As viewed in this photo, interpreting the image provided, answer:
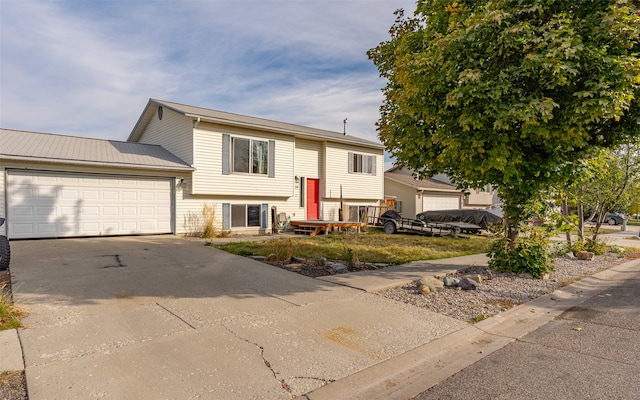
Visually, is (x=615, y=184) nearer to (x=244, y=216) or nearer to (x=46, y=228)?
(x=244, y=216)

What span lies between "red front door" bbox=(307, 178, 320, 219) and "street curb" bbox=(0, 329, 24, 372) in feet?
49.4

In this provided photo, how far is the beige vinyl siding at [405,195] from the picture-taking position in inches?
1006

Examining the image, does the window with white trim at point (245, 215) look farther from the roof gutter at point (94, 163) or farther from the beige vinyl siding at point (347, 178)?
the beige vinyl siding at point (347, 178)

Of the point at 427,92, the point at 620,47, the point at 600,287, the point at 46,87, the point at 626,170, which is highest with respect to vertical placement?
the point at 46,87

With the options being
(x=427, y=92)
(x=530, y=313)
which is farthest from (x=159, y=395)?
(x=427, y=92)

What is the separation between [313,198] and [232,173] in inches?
199

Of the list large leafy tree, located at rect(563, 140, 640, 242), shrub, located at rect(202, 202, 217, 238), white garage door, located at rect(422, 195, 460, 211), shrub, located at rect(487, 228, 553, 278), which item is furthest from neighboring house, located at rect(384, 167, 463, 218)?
shrub, located at rect(487, 228, 553, 278)

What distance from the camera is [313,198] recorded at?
1898 cm

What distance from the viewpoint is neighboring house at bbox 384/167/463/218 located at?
83.9 ft

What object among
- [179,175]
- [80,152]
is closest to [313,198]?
[179,175]

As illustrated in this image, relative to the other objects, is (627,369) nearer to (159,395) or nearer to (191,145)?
(159,395)

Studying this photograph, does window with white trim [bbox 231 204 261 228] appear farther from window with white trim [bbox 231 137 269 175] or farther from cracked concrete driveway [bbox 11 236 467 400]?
cracked concrete driveway [bbox 11 236 467 400]

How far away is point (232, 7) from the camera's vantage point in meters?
10.1

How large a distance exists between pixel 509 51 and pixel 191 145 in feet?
39.2
